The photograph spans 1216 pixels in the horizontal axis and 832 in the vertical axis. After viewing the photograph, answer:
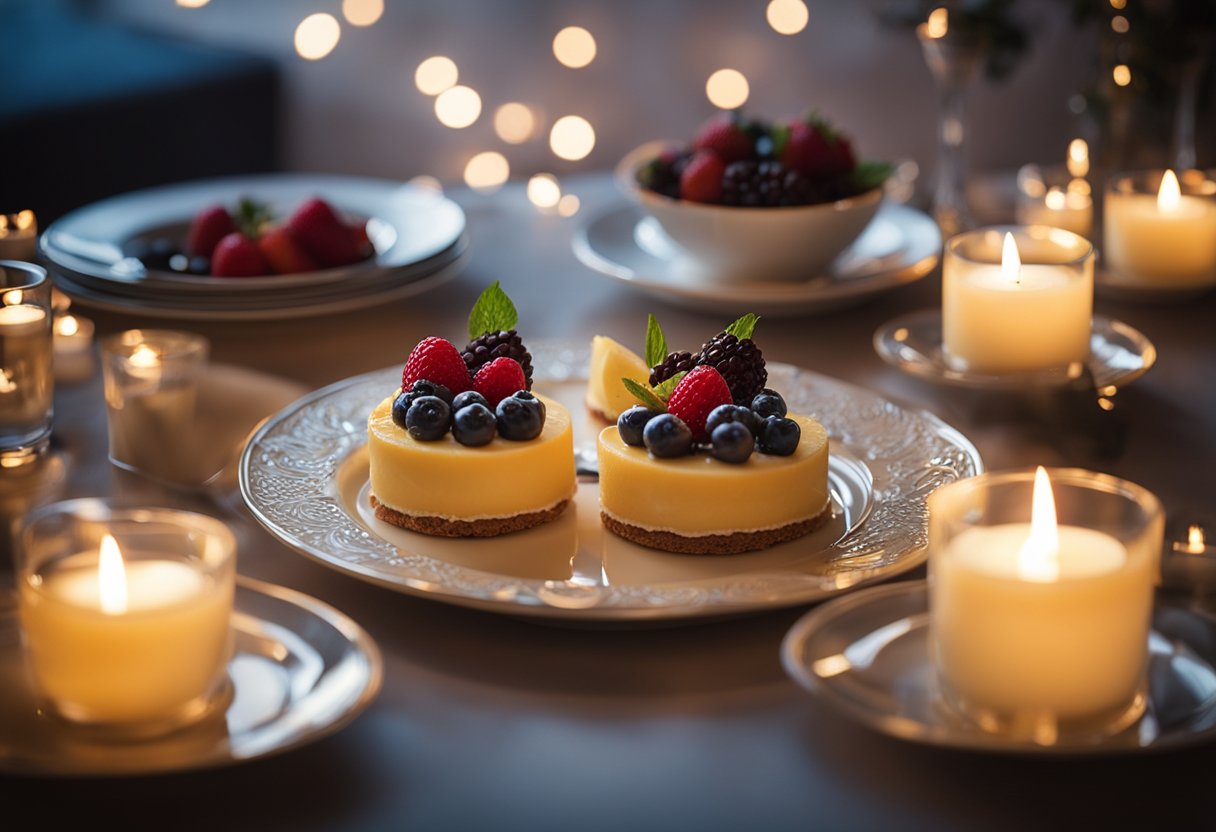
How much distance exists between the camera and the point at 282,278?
166 cm

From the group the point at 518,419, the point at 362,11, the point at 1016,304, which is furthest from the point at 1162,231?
the point at 362,11

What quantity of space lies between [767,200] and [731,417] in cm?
62

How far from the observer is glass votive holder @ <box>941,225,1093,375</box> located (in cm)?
145

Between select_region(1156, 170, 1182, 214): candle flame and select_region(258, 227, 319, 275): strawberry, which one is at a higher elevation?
select_region(1156, 170, 1182, 214): candle flame

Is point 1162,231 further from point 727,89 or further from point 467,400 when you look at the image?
point 727,89

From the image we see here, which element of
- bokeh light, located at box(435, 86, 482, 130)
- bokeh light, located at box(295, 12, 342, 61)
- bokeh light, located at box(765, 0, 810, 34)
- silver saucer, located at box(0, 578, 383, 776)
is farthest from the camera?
bokeh light, located at box(295, 12, 342, 61)

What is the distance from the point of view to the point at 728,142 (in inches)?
67.8

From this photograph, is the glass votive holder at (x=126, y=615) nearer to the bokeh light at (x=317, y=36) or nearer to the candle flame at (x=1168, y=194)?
the candle flame at (x=1168, y=194)

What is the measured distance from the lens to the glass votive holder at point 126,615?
0.83m

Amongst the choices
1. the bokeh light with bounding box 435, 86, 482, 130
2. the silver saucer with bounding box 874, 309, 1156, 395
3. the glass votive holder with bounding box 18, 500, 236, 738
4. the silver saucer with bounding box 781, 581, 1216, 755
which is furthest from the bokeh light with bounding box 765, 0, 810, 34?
the glass votive holder with bounding box 18, 500, 236, 738

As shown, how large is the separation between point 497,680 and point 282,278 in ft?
2.74

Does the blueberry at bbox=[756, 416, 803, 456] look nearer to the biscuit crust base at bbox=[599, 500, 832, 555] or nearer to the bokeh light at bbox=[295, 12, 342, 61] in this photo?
the biscuit crust base at bbox=[599, 500, 832, 555]

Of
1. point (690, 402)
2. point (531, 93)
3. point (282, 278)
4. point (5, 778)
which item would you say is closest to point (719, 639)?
point (690, 402)

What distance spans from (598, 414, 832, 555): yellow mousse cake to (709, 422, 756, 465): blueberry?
0.04ft
